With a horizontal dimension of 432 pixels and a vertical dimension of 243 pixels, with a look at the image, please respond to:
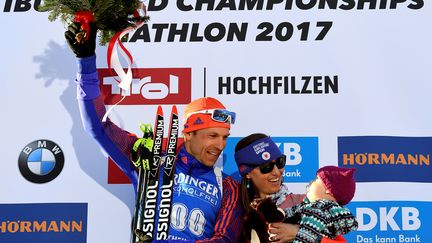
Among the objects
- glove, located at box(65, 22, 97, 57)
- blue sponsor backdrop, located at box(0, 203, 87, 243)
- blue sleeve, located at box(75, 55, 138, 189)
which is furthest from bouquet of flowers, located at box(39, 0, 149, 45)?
blue sponsor backdrop, located at box(0, 203, 87, 243)

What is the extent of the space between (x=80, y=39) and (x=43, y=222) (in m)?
1.04

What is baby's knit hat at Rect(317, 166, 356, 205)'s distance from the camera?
2248mm

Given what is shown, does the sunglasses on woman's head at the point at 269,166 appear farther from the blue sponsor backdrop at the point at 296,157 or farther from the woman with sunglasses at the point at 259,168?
the blue sponsor backdrop at the point at 296,157

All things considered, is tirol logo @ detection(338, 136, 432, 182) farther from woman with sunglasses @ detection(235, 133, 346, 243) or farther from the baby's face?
the baby's face

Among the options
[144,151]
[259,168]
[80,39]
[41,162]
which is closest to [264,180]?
[259,168]

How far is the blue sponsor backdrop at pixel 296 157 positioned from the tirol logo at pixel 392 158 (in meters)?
0.18

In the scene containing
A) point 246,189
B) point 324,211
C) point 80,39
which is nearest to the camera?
point 324,211

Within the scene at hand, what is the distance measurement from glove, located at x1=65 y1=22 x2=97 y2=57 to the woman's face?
867mm

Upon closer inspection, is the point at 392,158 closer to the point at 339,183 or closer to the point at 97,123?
the point at 339,183

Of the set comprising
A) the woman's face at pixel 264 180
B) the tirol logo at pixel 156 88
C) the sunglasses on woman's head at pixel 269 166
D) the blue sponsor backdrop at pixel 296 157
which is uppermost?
the tirol logo at pixel 156 88

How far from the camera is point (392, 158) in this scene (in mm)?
2961

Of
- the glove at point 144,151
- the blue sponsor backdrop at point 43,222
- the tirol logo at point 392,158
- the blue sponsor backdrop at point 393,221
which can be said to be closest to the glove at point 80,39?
the glove at point 144,151

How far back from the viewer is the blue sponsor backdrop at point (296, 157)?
2.98 metres

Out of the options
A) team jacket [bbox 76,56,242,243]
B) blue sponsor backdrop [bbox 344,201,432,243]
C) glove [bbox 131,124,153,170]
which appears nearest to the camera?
team jacket [bbox 76,56,242,243]
